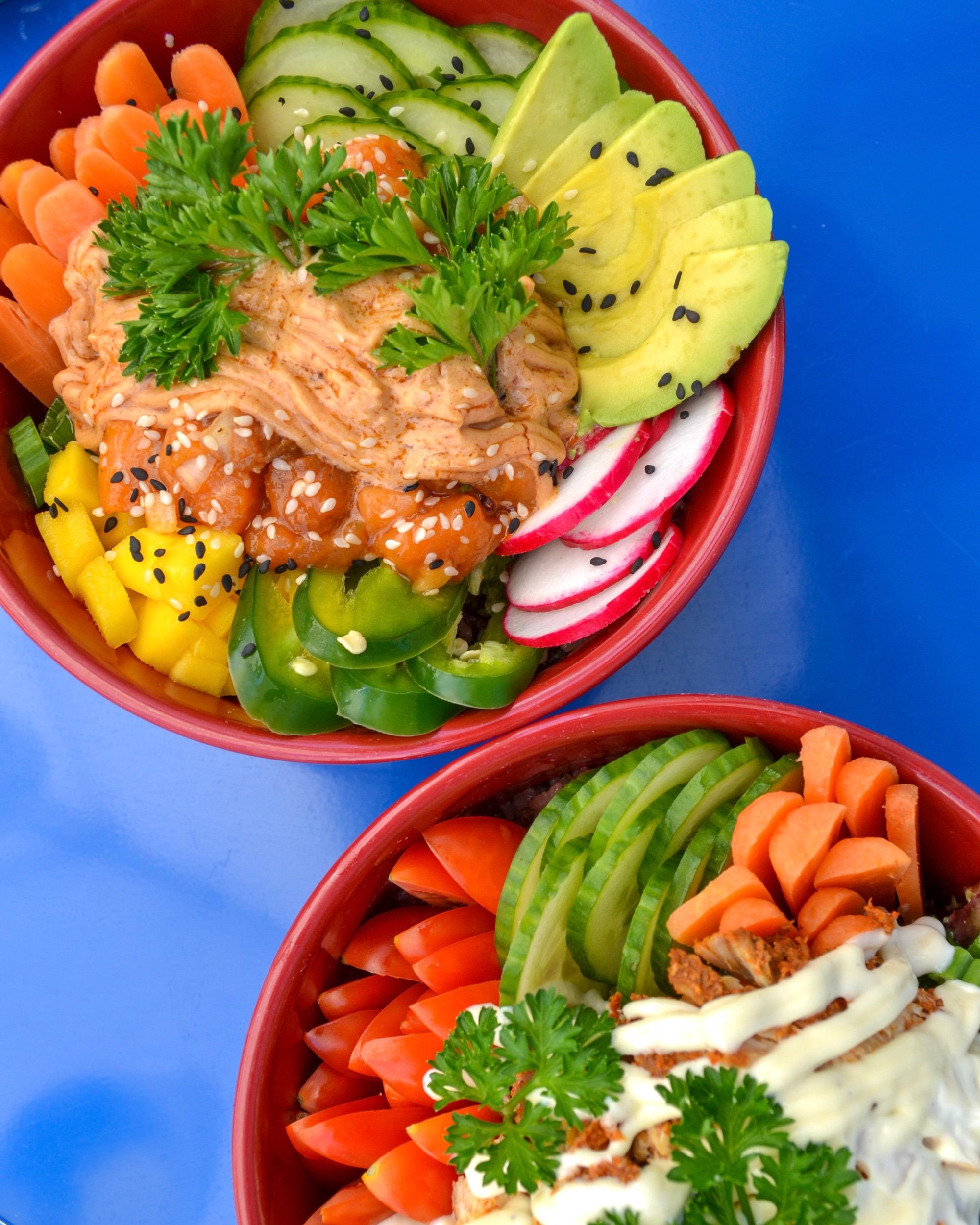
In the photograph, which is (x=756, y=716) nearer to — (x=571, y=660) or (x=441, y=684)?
(x=571, y=660)

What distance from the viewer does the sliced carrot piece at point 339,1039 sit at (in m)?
2.38

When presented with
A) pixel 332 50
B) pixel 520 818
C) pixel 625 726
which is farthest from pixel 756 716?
pixel 332 50

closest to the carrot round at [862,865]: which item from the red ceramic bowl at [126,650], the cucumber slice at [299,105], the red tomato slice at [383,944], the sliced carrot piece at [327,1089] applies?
the red ceramic bowl at [126,650]

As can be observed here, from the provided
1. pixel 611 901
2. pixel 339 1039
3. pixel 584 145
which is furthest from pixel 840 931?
pixel 584 145

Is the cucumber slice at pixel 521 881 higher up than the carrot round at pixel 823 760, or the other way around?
the carrot round at pixel 823 760

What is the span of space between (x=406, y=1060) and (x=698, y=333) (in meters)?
1.59

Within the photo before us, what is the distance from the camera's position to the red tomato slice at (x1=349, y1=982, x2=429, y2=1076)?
228 cm

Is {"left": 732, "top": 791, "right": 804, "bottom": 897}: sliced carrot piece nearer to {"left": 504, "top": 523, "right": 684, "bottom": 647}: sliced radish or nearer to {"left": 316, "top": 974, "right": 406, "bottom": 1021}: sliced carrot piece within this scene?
{"left": 504, "top": 523, "right": 684, "bottom": 647}: sliced radish

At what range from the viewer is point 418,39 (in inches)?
102

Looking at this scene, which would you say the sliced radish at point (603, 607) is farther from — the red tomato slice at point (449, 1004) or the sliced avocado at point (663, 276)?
the red tomato slice at point (449, 1004)

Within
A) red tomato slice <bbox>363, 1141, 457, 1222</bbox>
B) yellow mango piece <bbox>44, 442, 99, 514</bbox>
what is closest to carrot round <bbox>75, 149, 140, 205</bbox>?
yellow mango piece <bbox>44, 442, 99, 514</bbox>

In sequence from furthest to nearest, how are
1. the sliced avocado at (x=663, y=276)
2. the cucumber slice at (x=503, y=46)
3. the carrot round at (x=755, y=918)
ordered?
the cucumber slice at (x=503, y=46), the sliced avocado at (x=663, y=276), the carrot round at (x=755, y=918)

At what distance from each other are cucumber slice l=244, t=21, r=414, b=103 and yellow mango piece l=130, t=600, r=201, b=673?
50.3 inches

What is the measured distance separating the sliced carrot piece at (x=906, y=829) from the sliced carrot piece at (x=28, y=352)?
6.93ft
